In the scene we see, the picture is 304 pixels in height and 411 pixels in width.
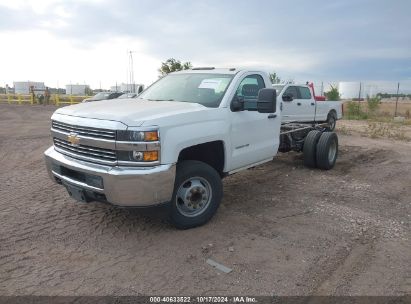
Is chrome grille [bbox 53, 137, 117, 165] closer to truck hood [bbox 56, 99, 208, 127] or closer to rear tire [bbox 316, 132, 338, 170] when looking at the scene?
truck hood [bbox 56, 99, 208, 127]

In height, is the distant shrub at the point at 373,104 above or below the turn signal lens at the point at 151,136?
below

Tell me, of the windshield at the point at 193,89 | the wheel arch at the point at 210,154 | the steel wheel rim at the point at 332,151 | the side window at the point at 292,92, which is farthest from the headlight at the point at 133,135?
the side window at the point at 292,92

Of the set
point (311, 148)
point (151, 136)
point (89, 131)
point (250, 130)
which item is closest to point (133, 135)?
point (151, 136)

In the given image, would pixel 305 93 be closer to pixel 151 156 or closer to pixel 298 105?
pixel 298 105

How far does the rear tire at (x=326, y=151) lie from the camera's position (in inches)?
308

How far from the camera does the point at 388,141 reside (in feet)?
41.8

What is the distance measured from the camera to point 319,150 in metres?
7.86

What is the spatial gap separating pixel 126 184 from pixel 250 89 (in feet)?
8.61

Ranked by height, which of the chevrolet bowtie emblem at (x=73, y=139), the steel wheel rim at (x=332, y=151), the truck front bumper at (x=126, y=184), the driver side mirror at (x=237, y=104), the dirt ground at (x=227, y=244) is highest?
the driver side mirror at (x=237, y=104)

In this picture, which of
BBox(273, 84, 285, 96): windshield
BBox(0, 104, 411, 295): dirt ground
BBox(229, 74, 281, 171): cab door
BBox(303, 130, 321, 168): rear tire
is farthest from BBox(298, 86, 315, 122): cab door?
BBox(229, 74, 281, 171): cab door

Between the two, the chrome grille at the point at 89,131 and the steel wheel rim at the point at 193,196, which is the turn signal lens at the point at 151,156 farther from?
the steel wheel rim at the point at 193,196

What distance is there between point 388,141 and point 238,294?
1127 cm

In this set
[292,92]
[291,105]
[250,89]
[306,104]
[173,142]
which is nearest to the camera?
[173,142]

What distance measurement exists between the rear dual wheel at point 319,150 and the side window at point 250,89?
2644 millimetres
